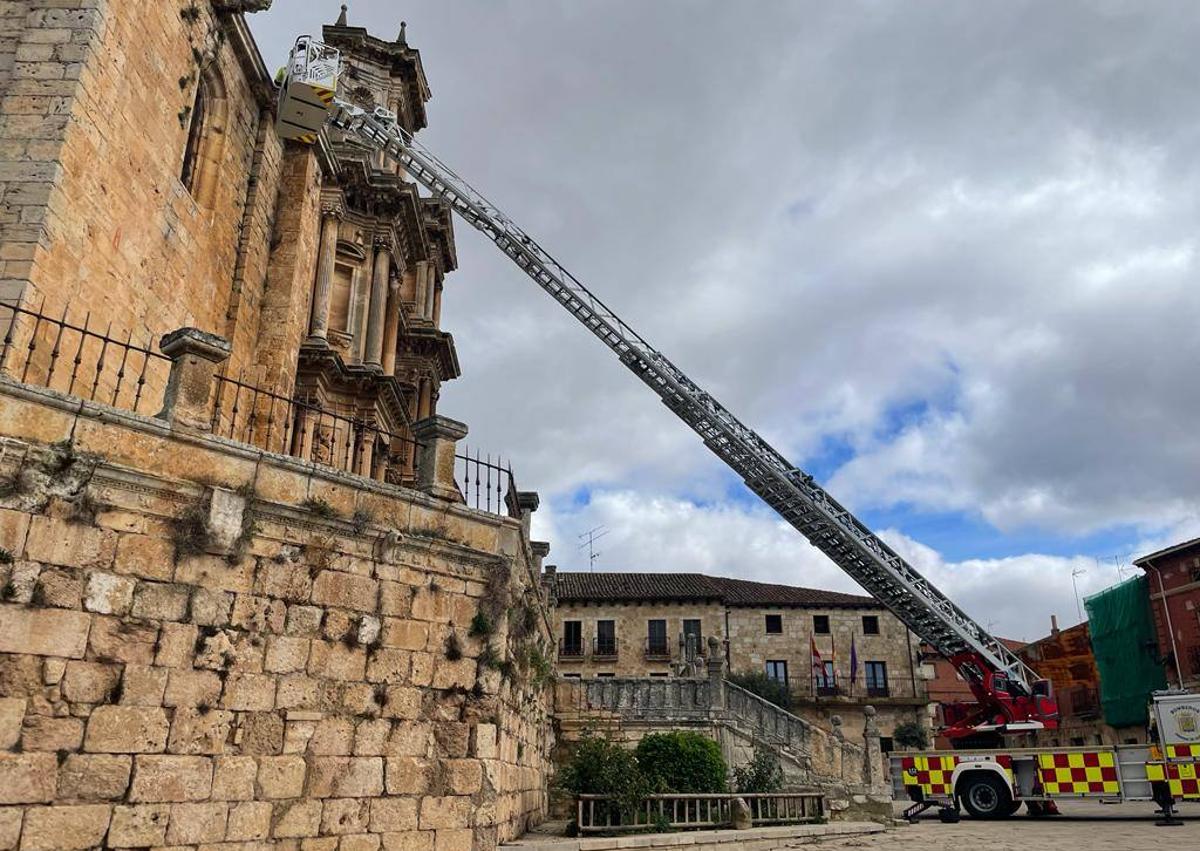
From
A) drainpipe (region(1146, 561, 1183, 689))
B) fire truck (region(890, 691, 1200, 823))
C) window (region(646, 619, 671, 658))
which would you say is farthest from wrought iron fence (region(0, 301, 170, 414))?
drainpipe (region(1146, 561, 1183, 689))

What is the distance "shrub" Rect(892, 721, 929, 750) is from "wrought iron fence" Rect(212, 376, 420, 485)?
29492 mm

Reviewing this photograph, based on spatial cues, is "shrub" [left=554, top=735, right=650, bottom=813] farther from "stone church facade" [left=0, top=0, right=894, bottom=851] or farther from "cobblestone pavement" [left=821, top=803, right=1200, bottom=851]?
"cobblestone pavement" [left=821, top=803, right=1200, bottom=851]

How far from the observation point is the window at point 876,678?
1578 inches

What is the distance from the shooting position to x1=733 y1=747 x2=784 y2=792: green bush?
14.3 meters

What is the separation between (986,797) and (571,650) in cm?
2524

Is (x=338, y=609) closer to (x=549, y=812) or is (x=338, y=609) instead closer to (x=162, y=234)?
(x=162, y=234)

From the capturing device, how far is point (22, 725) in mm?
6012

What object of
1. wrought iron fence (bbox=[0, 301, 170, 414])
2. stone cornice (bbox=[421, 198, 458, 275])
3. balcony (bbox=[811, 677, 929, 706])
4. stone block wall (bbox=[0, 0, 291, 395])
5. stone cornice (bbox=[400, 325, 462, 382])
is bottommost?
balcony (bbox=[811, 677, 929, 706])

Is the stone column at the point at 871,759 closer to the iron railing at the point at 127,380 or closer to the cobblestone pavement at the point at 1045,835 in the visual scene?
the cobblestone pavement at the point at 1045,835

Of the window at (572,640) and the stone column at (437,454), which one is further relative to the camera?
the window at (572,640)

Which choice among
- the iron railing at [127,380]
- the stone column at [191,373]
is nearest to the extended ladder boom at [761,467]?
the iron railing at [127,380]

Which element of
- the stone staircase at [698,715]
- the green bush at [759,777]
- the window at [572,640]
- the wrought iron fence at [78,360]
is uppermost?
the window at [572,640]

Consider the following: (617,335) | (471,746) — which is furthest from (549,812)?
(617,335)

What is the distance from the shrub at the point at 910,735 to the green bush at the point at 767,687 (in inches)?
194
